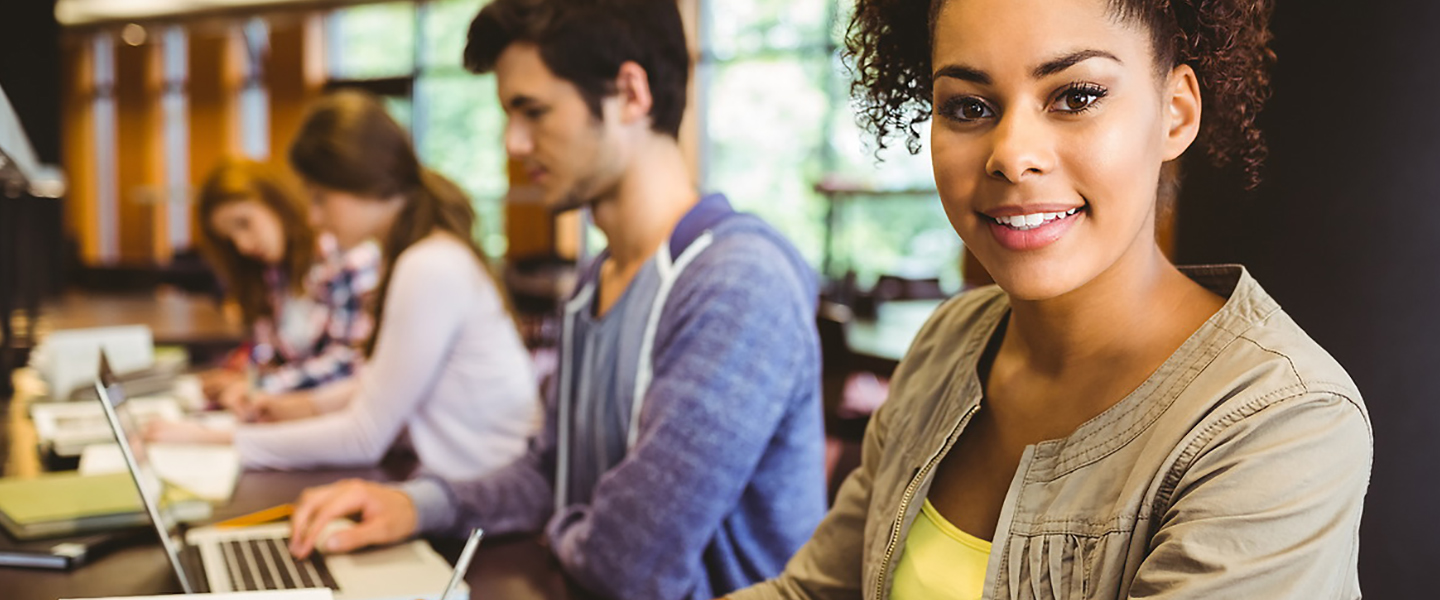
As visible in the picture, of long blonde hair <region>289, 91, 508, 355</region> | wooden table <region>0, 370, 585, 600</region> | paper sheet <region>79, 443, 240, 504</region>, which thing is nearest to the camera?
wooden table <region>0, 370, 585, 600</region>

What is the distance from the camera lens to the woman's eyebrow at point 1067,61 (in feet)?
3.02

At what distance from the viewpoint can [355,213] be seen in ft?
8.85

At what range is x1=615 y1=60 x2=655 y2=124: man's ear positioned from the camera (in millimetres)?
1779

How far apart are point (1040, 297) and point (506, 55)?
108cm

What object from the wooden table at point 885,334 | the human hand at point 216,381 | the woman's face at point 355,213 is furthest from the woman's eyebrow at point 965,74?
the human hand at point 216,381

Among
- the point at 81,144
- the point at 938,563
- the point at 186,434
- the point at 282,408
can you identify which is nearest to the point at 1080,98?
the point at 938,563

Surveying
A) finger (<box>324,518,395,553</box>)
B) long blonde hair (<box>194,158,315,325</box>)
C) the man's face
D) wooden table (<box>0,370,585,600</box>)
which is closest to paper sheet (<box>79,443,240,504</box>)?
wooden table (<box>0,370,585,600</box>)

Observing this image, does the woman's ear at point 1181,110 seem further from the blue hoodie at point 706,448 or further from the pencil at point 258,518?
the pencil at point 258,518

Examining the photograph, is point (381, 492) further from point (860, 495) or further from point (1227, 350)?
point (1227, 350)

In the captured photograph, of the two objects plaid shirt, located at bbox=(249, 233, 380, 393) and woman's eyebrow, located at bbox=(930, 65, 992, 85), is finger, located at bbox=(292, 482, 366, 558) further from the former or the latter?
plaid shirt, located at bbox=(249, 233, 380, 393)

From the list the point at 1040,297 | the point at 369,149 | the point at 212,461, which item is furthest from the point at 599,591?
the point at 369,149

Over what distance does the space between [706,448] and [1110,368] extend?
1.83 feet

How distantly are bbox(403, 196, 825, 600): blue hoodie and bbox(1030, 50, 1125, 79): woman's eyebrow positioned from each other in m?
0.64

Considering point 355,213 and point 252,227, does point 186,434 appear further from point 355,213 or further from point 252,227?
point 252,227
